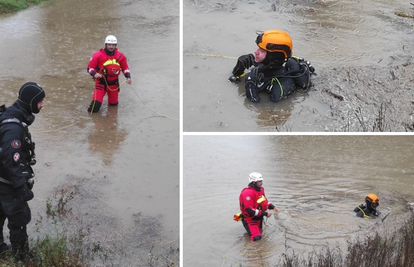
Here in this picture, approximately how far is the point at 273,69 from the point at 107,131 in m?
3.29

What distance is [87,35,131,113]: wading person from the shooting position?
891 centimetres

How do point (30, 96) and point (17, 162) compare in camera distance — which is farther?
point (30, 96)

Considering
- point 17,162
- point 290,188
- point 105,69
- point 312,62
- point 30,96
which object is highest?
point 30,96

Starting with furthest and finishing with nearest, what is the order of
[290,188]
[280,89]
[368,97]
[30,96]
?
[290,188], [368,97], [280,89], [30,96]

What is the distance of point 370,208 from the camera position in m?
8.52

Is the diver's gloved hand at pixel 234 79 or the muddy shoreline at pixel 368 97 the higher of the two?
the muddy shoreline at pixel 368 97

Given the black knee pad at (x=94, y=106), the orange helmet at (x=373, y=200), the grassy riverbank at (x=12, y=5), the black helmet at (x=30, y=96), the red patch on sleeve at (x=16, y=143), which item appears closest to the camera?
the red patch on sleeve at (x=16, y=143)

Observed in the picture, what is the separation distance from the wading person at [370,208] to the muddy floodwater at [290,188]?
13cm

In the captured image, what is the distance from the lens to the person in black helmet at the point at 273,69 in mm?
7664

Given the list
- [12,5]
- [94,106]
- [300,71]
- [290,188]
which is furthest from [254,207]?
[12,5]

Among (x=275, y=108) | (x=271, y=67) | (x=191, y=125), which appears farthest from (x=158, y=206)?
(x=271, y=67)

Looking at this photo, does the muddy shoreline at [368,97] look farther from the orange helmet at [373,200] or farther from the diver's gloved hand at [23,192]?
the diver's gloved hand at [23,192]

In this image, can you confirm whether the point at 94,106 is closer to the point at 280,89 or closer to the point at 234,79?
the point at 234,79

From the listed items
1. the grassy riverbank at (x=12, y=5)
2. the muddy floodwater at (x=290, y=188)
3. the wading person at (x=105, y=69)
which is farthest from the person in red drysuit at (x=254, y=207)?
the grassy riverbank at (x=12, y=5)
